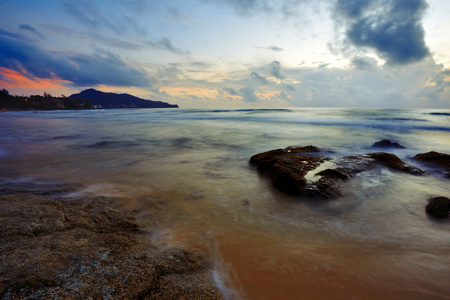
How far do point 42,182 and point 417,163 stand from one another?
1278cm

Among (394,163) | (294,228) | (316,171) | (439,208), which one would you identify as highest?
(394,163)

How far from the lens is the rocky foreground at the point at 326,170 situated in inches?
196

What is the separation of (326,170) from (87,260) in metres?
5.79

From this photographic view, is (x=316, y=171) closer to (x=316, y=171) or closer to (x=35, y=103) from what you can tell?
(x=316, y=171)

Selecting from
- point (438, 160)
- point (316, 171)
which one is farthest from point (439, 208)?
point (438, 160)

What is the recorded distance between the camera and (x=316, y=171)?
640cm

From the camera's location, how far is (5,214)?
3029 mm

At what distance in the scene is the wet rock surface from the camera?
5090 mm

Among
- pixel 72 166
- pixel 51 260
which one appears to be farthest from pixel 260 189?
pixel 72 166

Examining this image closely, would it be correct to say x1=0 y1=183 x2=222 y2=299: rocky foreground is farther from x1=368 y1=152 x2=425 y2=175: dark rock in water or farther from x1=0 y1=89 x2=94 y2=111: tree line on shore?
x1=0 y1=89 x2=94 y2=111: tree line on shore

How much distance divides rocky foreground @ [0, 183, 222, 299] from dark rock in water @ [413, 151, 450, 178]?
28.4 ft

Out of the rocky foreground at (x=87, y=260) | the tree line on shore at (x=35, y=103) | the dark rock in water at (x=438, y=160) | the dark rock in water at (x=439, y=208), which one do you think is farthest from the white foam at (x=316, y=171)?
the tree line on shore at (x=35, y=103)

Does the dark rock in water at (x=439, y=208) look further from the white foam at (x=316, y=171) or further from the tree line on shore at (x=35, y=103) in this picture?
the tree line on shore at (x=35, y=103)

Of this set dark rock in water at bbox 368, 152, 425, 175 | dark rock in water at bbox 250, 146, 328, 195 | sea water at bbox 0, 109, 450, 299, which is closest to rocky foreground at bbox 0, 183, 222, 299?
sea water at bbox 0, 109, 450, 299
